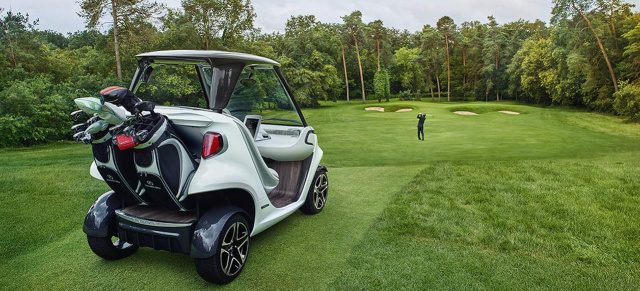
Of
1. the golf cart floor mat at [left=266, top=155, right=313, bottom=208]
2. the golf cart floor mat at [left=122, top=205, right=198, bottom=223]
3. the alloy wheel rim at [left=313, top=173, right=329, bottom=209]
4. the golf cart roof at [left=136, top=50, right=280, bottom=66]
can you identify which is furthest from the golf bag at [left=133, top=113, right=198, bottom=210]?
the alloy wheel rim at [left=313, top=173, right=329, bottom=209]

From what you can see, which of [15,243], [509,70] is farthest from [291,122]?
[509,70]

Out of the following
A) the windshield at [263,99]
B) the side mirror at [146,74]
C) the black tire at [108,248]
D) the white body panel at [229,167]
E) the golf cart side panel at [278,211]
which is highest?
the side mirror at [146,74]

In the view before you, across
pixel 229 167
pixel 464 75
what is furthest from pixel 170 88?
pixel 464 75

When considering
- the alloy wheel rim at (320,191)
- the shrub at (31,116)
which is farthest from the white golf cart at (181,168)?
the shrub at (31,116)

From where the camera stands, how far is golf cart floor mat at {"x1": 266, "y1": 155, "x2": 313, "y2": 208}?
15.5 feet

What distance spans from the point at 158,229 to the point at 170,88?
161 cm

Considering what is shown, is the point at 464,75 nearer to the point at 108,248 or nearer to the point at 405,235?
the point at 405,235

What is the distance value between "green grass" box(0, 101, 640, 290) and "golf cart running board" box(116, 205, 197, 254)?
0.37 meters

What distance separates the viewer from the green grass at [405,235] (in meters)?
3.30

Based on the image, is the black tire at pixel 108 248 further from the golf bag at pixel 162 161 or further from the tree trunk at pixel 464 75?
the tree trunk at pixel 464 75

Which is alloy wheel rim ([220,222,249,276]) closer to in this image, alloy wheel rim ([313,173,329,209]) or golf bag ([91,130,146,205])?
golf bag ([91,130,146,205])

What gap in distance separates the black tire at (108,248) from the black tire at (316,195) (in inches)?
85.1

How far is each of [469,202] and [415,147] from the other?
760 cm

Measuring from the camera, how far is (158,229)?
3143mm
